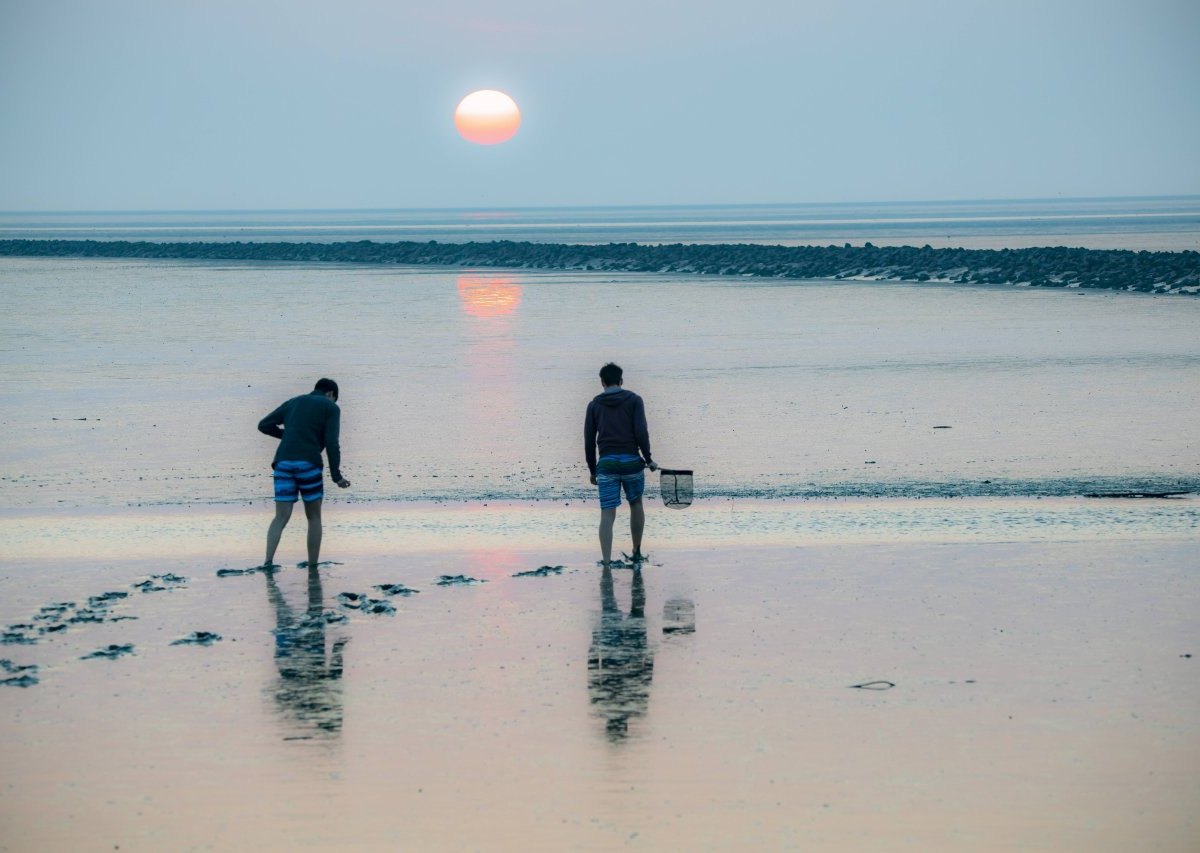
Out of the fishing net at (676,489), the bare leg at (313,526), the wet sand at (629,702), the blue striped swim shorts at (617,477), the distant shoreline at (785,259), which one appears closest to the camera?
the wet sand at (629,702)

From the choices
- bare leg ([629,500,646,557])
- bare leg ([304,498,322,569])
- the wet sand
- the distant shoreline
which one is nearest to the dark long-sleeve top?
bare leg ([304,498,322,569])

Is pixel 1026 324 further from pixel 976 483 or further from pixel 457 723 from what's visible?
pixel 457 723

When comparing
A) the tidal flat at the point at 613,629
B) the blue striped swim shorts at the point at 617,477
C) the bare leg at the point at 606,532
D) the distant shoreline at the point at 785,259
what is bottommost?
the distant shoreline at the point at 785,259

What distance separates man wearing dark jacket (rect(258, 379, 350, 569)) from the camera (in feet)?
40.7

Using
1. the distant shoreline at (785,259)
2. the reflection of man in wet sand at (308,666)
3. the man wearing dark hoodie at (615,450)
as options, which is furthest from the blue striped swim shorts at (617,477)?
the distant shoreline at (785,259)

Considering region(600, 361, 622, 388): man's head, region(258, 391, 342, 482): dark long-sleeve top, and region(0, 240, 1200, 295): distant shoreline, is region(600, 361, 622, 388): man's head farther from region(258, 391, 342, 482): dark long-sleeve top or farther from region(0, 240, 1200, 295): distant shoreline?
region(0, 240, 1200, 295): distant shoreline

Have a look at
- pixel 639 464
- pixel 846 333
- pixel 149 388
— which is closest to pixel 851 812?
pixel 639 464

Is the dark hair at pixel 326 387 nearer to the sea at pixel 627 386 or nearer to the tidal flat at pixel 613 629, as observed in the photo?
the tidal flat at pixel 613 629

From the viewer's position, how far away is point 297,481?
12469mm

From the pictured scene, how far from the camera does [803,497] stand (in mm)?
15633

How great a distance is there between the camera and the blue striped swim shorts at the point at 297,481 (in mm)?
12438

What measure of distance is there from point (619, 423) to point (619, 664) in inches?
124

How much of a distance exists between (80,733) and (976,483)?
991 centimetres

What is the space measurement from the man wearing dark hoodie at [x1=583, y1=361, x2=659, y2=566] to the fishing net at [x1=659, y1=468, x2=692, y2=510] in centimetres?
111
